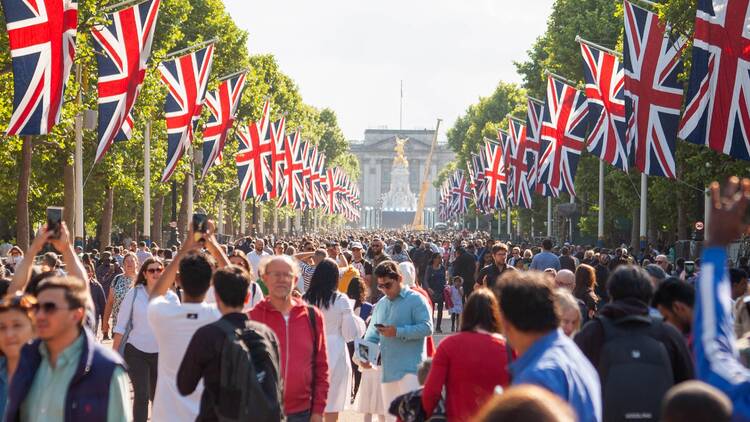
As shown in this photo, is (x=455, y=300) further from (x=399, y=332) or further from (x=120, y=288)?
(x=399, y=332)

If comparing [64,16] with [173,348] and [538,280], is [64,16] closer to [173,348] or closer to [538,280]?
[173,348]

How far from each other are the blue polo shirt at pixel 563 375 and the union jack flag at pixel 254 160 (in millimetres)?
39077

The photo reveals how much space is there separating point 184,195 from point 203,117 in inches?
119

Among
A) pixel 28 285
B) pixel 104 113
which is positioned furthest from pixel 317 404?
pixel 104 113

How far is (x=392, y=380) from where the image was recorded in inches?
421

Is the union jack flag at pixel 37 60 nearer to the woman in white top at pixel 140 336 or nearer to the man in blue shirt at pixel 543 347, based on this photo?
the woman in white top at pixel 140 336

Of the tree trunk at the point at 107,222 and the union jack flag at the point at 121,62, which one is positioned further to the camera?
the tree trunk at the point at 107,222

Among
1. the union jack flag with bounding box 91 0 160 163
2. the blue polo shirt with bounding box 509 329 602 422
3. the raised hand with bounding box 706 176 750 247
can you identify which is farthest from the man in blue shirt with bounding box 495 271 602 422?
the union jack flag with bounding box 91 0 160 163

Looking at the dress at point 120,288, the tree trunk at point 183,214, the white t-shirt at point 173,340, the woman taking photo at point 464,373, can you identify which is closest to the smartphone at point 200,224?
the white t-shirt at point 173,340

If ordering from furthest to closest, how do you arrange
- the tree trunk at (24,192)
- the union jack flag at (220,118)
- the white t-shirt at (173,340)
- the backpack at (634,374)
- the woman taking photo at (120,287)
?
1. the union jack flag at (220,118)
2. the tree trunk at (24,192)
3. the woman taking photo at (120,287)
4. the white t-shirt at (173,340)
5. the backpack at (634,374)

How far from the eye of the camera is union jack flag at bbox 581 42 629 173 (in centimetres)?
2877

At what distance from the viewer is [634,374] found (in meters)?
6.65

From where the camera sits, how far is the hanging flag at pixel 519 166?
4484 cm

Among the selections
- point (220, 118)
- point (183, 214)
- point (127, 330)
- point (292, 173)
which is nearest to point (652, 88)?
point (220, 118)
